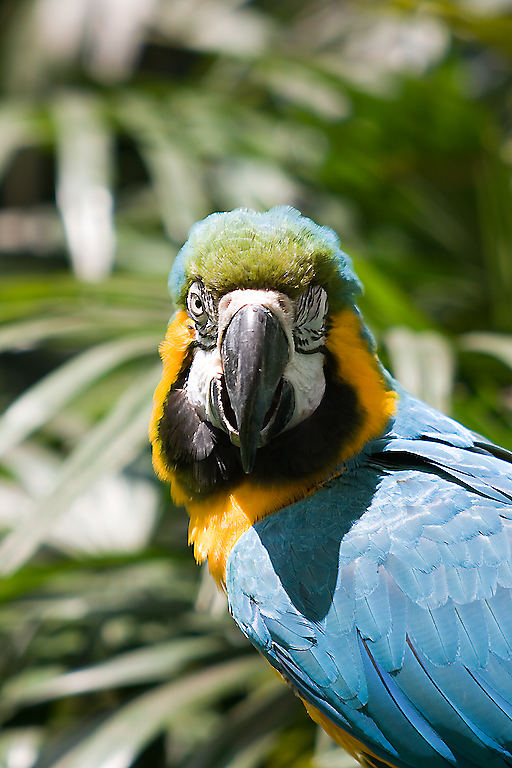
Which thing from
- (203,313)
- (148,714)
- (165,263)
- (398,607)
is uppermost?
(165,263)

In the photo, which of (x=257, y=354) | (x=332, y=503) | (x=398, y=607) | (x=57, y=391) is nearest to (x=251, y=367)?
(x=257, y=354)

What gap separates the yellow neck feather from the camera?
1.32m

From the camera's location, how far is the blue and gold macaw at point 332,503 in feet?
3.85

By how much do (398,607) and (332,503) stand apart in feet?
0.60

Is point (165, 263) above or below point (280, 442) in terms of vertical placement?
above

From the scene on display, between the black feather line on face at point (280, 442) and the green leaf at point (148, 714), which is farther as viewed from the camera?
the green leaf at point (148, 714)

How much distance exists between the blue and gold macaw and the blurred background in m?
0.26

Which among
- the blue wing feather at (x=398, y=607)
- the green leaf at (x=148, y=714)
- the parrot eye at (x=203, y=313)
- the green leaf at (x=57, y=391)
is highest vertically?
the parrot eye at (x=203, y=313)

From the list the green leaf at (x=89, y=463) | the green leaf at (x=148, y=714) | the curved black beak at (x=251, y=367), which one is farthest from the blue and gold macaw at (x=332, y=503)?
the green leaf at (x=148, y=714)

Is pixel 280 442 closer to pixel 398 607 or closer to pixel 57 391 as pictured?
pixel 398 607

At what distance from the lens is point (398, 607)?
120 centimetres

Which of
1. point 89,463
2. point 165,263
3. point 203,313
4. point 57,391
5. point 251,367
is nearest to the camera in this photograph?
point 251,367

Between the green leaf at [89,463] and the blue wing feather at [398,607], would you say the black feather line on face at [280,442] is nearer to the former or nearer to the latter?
the blue wing feather at [398,607]

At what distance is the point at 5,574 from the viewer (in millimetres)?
1565
